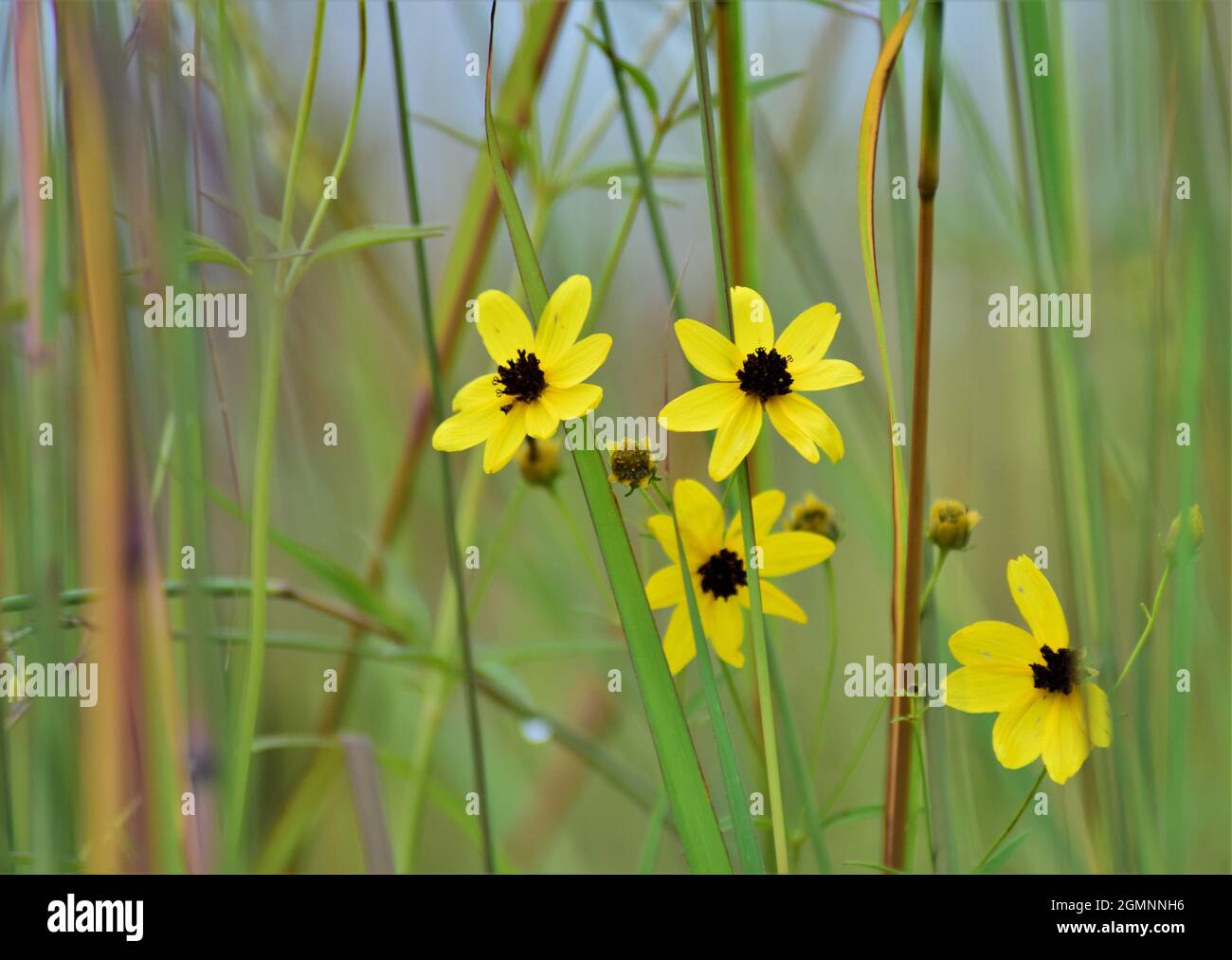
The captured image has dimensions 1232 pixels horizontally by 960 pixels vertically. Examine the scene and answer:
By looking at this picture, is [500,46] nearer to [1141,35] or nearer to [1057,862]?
[1141,35]

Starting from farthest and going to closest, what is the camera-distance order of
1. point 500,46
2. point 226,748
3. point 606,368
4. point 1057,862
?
point 606,368, point 500,46, point 1057,862, point 226,748

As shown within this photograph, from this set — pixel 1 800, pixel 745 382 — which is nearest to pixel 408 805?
pixel 1 800

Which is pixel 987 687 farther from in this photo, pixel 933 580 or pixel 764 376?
pixel 764 376

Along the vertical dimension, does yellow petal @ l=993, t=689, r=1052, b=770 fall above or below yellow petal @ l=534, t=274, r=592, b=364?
below

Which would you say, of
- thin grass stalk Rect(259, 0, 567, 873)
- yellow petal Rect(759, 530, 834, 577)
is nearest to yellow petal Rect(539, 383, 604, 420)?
yellow petal Rect(759, 530, 834, 577)

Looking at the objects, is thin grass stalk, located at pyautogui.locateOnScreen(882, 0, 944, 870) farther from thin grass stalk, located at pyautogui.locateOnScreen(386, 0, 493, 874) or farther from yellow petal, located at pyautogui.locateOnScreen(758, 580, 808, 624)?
thin grass stalk, located at pyautogui.locateOnScreen(386, 0, 493, 874)

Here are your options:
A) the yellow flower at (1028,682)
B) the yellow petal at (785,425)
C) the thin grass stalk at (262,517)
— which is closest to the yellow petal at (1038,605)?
the yellow flower at (1028,682)

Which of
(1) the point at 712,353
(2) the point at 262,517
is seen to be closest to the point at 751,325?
(1) the point at 712,353
